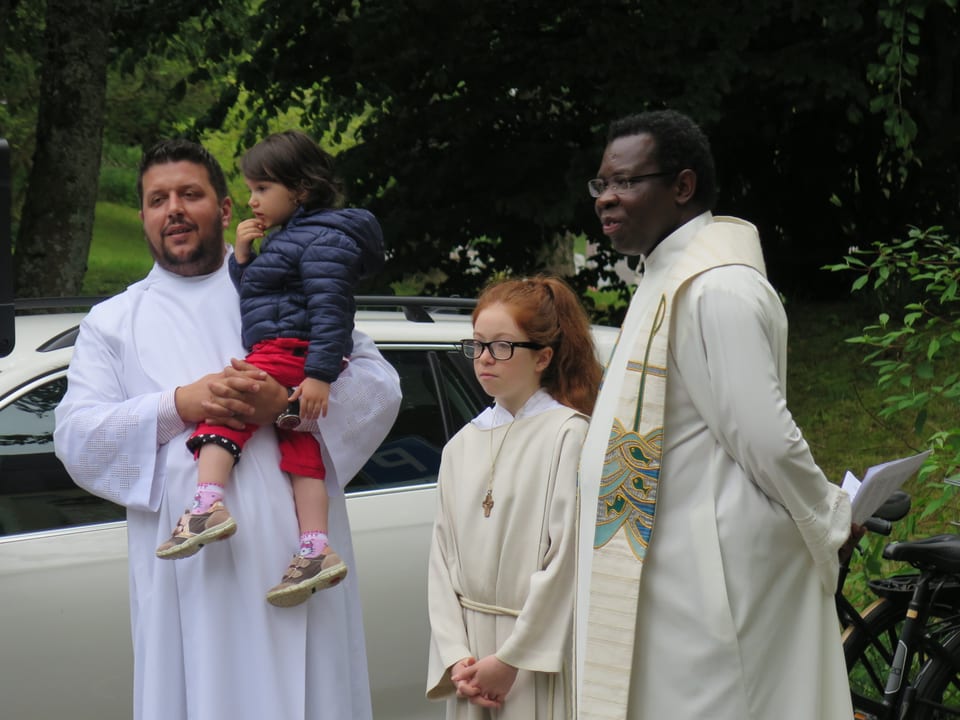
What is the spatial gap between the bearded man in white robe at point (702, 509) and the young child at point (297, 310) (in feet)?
2.49

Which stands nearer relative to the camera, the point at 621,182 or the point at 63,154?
the point at 621,182

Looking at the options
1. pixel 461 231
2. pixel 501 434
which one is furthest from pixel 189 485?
pixel 461 231

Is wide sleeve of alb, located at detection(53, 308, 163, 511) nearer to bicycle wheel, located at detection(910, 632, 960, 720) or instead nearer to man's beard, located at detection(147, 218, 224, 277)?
man's beard, located at detection(147, 218, 224, 277)

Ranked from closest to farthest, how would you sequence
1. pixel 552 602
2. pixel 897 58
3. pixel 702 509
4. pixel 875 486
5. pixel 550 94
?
pixel 702 509 → pixel 552 602 → pixel 875 486 → pixel 897 58 → pixel 550 94

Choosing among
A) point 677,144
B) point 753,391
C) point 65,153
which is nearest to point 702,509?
point 753,391

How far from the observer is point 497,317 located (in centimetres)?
359

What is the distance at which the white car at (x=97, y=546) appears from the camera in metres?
3.94

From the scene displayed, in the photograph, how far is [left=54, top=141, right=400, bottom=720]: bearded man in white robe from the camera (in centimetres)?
325

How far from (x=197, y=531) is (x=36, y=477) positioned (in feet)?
3.81

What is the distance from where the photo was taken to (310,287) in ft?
11.1

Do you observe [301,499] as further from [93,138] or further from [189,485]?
[93,138]

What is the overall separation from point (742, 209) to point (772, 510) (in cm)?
930

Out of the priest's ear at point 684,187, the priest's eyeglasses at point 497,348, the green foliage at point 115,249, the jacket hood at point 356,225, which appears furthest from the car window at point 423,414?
the green foliage at point 115,249

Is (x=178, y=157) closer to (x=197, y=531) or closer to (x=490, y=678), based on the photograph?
(x=197, y=531)
